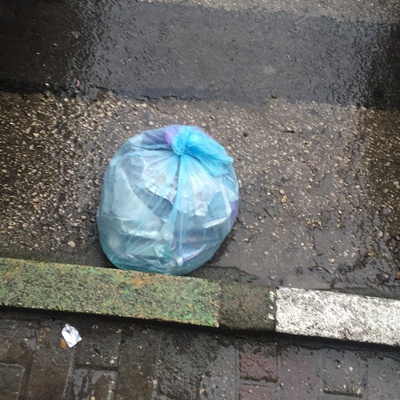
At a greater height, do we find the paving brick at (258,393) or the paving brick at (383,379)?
the paving brick at (383,379)

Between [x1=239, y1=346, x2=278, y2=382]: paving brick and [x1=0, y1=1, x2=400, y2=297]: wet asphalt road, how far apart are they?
0.42 meters

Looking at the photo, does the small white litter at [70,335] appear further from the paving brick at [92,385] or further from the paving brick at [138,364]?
the paving brick at [138,364]

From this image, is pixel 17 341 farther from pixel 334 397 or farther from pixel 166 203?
pixel 334 397

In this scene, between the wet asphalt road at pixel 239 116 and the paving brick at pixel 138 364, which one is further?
the wet asphalt road at pixel 239 116

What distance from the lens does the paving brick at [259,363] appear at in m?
2.34

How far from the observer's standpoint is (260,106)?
326 cm

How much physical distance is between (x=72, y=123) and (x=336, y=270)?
1.96 meters

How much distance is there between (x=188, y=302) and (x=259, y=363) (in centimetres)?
50

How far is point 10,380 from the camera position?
2.21 m

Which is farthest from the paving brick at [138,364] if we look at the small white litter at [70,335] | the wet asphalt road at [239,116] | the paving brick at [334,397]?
the paving brick at [334,397]

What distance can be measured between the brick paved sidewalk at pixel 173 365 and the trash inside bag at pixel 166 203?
39cm

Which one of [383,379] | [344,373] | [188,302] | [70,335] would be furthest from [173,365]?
[383,379]

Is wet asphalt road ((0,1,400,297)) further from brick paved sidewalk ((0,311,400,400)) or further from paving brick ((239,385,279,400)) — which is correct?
paving brick ((239,385,279,400))

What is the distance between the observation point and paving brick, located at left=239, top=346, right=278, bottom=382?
2.34 meters
